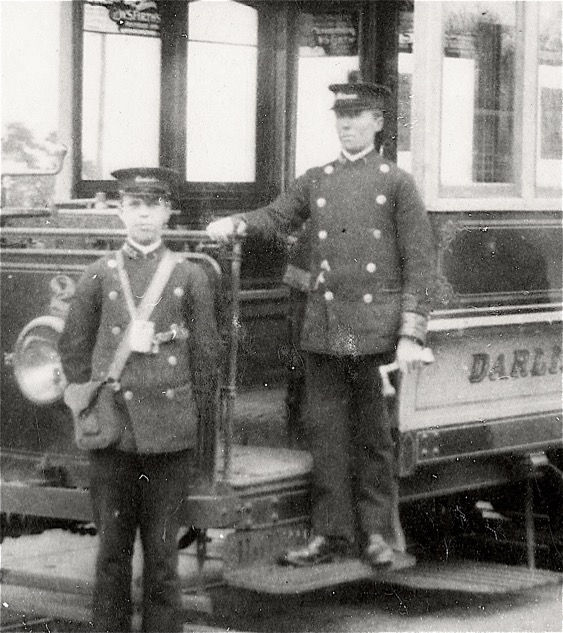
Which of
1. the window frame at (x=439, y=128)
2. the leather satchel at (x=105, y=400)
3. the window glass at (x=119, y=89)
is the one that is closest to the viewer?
the leather satchel at (x=105, y=400)

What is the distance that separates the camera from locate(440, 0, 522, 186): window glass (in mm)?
5613

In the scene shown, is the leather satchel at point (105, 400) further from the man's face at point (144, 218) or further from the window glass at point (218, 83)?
the window glass at point (218, 83)

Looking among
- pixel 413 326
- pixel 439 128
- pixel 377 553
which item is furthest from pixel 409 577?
pixel 439 128

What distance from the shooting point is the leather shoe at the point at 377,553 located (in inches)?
211

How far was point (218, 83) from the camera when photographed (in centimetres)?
620

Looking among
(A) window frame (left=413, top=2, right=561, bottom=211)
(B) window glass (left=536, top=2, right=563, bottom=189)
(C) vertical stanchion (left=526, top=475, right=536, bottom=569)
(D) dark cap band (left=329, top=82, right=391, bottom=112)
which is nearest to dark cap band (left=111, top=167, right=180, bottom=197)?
(D) dark cap band (left=329, top=82, right=391, bottom=112)

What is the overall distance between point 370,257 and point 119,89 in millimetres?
1441

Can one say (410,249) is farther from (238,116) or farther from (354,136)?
(238,116)

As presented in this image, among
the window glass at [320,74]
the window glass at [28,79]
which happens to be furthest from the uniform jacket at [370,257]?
the window glass at [28,79]

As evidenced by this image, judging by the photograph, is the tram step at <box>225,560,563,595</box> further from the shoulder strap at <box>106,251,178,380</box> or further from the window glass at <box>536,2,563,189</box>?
the window glass at <box>536,2,563,189</box>

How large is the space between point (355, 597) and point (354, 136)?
219cm

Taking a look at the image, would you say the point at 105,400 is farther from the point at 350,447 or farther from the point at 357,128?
the point at 357,128

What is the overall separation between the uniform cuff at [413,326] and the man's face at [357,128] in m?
0.64

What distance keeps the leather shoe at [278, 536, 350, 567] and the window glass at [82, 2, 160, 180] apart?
1.79m
